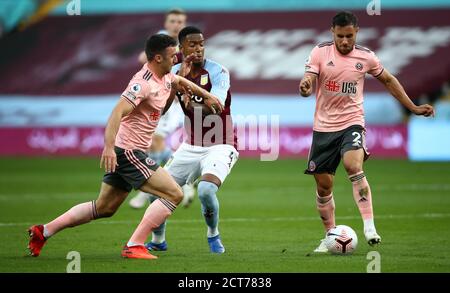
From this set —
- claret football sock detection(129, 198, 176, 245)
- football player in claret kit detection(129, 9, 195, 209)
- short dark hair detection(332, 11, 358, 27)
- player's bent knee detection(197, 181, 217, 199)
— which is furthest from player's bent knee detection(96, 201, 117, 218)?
football player in claret kit detection(129, 9, 195, 209)

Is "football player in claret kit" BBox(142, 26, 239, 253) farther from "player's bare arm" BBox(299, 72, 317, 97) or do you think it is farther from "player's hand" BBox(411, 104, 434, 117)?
"player's hand" BBox(411, 104, 434, 117)

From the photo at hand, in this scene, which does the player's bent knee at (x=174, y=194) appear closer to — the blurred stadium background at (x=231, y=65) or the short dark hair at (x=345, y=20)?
the short dark hair at (x=345, y=20)

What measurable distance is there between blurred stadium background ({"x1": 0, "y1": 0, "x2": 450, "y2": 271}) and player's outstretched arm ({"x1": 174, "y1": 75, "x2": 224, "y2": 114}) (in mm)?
13405

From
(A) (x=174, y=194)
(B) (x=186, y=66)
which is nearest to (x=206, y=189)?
(A) (x=174, y=194)

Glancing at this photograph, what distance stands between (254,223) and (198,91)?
12.3 ft

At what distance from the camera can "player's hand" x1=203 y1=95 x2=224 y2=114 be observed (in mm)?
9930

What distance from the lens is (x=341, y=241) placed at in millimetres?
9906

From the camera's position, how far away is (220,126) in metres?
10.8

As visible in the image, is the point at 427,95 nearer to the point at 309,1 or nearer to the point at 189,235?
the point at 309,1

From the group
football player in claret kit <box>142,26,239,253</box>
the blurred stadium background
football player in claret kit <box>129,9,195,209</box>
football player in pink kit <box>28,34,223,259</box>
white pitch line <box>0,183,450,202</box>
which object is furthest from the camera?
the blurred stadium background

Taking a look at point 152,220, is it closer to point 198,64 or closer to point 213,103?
point 213,103

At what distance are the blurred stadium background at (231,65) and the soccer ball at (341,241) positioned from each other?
13.3 meters

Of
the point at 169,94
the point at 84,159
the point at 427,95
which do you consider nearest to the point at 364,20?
the point at 427,95
